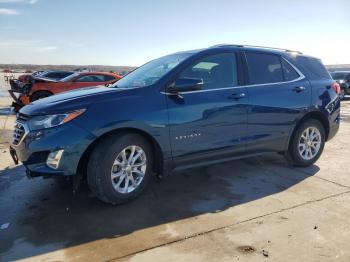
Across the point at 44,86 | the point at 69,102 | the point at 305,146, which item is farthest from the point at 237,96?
the point at 44,86

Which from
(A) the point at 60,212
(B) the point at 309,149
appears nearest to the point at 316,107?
(B) the point at 309,149

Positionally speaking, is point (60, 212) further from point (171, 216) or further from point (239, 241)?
point (239, 241)

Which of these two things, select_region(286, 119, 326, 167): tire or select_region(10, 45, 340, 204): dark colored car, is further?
select_region(286, 119, 326, 167): tire

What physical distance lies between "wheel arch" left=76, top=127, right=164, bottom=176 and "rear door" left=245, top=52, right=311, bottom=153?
4.53 ft

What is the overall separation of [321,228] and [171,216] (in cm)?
156

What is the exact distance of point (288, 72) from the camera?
582 centimetres

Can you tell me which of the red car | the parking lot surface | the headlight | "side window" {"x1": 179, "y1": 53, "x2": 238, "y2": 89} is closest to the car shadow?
the parking lot surface

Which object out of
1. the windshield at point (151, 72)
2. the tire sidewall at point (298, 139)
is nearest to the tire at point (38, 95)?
the windshield at point (151, 72)

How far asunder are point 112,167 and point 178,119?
0.97 meters

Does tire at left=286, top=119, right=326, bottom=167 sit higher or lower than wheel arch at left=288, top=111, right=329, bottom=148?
lower

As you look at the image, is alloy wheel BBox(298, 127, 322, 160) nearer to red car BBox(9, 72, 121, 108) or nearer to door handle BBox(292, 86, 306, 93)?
door handle BBox(292, 86, 306, 93)

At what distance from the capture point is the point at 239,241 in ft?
11.8

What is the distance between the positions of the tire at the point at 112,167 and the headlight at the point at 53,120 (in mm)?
432

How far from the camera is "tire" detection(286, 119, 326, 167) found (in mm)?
5941
